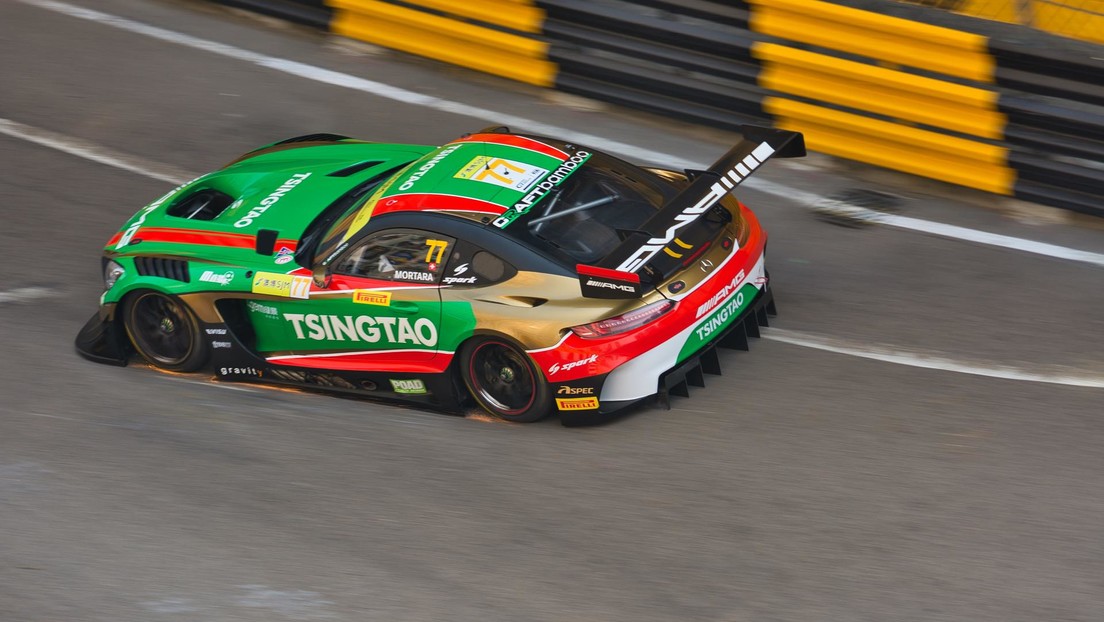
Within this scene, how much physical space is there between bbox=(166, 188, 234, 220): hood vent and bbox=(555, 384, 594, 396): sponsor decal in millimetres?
2969

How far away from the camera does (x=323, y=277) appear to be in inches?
278

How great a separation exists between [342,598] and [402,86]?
6.83m

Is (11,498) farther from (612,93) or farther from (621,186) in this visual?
(612,93)

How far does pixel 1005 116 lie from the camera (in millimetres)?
9078

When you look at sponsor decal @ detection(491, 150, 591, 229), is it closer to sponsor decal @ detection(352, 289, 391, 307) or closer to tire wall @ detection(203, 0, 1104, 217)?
sponsor decal @ detection(352, 289, 391, 307)

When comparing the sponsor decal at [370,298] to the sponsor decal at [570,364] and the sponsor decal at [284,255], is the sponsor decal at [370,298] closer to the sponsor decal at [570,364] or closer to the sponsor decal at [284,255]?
the sponsor decal at [284,255]

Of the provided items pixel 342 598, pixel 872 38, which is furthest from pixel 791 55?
pixel 342 598

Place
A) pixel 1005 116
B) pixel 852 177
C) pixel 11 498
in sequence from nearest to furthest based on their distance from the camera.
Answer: pixel 11 498, pixel 1005 116, pixel 852 177

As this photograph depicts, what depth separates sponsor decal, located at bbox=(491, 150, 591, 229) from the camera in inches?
262

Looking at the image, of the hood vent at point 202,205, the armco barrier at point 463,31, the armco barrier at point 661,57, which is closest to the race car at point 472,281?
the hood vent at point 202,205

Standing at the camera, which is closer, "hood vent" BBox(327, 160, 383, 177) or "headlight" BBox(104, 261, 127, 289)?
"headlight" BBox(104, 261, 127, 289)

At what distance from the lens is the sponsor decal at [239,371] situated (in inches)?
299

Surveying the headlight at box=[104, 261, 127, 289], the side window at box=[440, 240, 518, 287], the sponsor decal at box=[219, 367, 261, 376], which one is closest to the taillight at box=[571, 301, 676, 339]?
the side window at box=[440, 240, 518, 287]

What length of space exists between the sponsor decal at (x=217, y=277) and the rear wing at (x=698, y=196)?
8.25 ft
